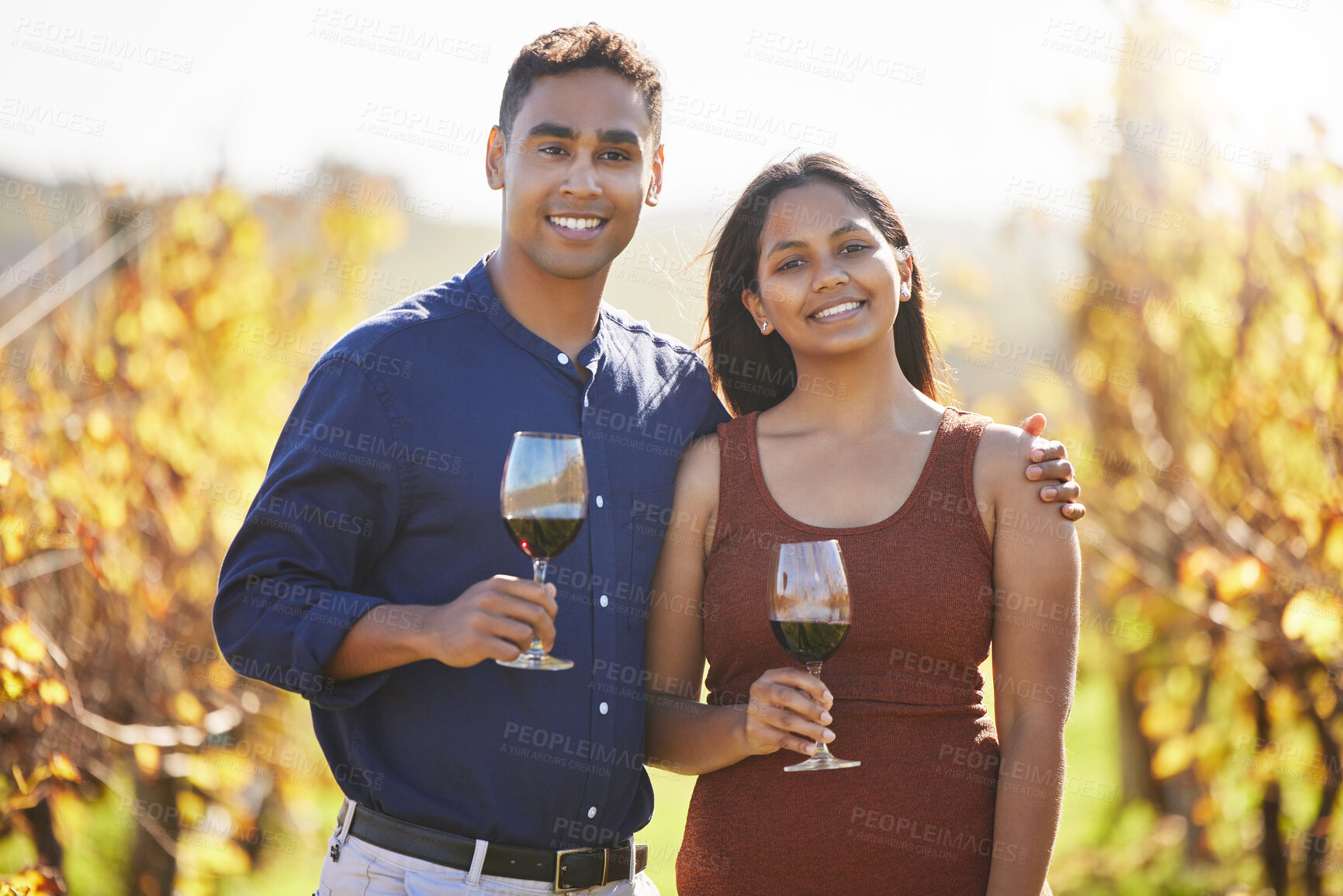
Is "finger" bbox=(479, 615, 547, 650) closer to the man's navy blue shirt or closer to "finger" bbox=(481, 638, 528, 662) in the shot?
"finger" bbox=(481, 638, 528, 662)

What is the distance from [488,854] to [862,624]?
0.90 metres

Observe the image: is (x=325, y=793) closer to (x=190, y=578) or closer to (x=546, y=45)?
(x=190, y=578)

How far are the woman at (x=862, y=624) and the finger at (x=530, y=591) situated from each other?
1.74 feet

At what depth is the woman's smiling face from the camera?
2.70m

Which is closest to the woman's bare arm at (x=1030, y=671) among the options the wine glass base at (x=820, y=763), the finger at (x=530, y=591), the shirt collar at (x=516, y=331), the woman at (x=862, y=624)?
the woman at (x=862, y=624)

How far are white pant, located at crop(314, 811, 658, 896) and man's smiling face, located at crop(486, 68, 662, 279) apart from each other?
124cm

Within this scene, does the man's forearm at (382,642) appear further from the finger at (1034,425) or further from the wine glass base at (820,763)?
the finger at (1034,425)

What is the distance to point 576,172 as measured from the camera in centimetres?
255

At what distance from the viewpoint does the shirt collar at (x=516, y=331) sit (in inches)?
101

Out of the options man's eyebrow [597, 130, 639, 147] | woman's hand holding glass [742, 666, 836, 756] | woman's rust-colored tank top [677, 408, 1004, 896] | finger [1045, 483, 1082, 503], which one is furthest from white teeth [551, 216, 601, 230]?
finger [1045, 483, 1082, 503]

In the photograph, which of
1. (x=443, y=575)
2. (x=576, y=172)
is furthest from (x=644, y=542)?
(x=576, y=172)

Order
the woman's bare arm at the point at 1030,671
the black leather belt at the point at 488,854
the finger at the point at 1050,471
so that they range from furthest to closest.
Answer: the finger at the point at 1050,471, the woman's bare arm at the point at 1030,671, the black leather belt at the point at 488,854

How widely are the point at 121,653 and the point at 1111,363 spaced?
4651 millimetres

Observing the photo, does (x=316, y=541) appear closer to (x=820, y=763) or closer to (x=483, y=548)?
(x=483, y=548)
